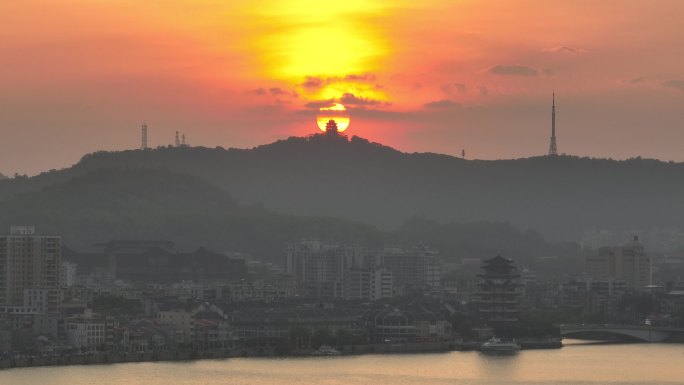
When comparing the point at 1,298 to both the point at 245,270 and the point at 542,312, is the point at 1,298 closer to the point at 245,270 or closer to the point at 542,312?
the point at 542,312

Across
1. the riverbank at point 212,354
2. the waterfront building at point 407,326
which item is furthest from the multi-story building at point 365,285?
the riverbank at point 212,354

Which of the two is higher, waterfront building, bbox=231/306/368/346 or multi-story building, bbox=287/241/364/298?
multi-story building, bbox=287/241/364/298

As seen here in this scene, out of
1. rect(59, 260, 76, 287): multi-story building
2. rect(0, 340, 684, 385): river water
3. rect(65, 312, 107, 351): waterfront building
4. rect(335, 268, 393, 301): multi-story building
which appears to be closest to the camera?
rect(0, 340, 684, 385): river water

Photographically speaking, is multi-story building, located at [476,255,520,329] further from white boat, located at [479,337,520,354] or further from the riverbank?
white boat, located at [479,337,520,354]

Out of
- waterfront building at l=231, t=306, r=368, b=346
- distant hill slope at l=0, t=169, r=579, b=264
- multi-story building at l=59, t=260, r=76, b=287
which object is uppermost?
distant hill slope at l=0, t=169, r=579, b=264

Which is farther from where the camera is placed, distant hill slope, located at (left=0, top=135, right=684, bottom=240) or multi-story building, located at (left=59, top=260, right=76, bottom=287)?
distant hill slope, located at (left=0, top=135, right=684, bottom=240)

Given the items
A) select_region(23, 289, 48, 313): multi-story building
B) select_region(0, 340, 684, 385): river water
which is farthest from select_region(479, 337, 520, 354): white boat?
select_region(23, 289, 48, 313): multi-story building

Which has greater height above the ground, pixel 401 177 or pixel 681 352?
pixel 401 177

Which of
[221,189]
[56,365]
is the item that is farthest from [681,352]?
[221,189]
